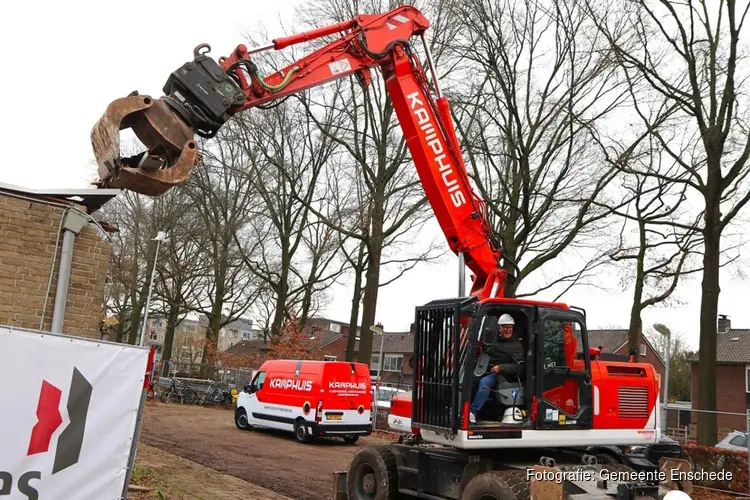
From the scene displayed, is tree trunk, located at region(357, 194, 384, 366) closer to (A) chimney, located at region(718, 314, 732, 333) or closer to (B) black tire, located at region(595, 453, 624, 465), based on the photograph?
(B) black tire, located at region(595, 453, 624, 465)

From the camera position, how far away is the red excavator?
650cm

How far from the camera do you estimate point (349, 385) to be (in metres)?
18.1

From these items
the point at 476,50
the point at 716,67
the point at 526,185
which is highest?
the point at 476,50

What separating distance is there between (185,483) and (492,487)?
5.44 metres

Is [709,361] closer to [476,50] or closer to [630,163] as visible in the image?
[630,163]

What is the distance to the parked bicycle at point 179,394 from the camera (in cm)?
3030

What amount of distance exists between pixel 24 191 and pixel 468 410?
591cm

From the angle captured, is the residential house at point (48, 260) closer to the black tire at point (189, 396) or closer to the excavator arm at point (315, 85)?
the excavator arm at point (315, 85)

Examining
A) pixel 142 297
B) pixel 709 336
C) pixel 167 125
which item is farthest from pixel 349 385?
pixel 142 297

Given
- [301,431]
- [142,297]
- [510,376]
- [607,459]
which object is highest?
[142,297]

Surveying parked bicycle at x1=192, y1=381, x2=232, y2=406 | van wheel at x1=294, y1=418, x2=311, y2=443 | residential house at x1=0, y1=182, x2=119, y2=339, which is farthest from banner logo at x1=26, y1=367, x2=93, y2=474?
parked bicycle at x1=192, y1=381, x2=232, y2=406

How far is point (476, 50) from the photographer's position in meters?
18.3

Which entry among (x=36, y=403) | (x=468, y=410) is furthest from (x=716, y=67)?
(x=36, y=403)

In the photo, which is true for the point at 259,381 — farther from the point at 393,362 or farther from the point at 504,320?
the point at 393,362
